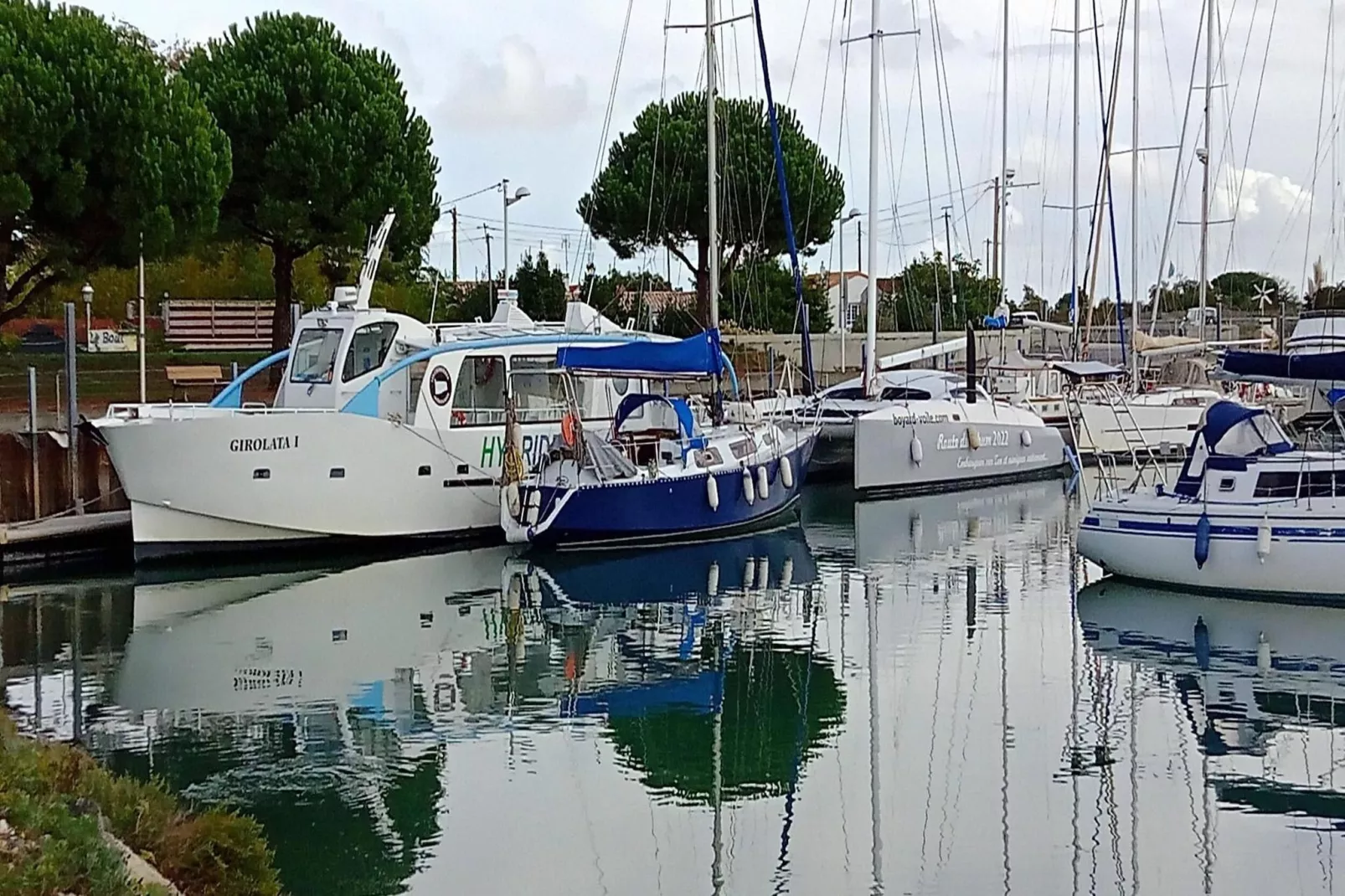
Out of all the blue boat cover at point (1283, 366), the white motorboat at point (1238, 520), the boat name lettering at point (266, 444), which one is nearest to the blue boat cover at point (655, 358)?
the boat name lettering at point (266, 444)

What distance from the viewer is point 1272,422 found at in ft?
75.5

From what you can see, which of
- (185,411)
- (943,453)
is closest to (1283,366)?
(943,453)

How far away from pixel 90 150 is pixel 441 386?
37.4ft

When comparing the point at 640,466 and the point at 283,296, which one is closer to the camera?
the point at 640,466

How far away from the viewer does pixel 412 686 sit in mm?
18172

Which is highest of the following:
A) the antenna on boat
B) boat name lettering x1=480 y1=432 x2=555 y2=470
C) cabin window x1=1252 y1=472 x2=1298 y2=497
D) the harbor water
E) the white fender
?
the antenna on boat

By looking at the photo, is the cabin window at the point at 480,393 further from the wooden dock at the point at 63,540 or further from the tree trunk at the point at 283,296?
the tree trunk at the point at 283,296

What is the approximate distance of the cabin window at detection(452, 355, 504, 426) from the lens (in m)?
27.1

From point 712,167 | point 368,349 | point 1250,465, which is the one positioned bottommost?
point 1250,465

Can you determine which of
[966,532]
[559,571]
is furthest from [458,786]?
[966,532]

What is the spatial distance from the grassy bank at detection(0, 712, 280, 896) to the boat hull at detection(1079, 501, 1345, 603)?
14317 millimetres

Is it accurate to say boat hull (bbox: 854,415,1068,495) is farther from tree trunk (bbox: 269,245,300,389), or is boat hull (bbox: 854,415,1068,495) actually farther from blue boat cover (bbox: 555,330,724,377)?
tree trunk (bbox: 269,245,300,389)

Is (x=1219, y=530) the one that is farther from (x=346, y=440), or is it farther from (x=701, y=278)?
(x=701, y=278)

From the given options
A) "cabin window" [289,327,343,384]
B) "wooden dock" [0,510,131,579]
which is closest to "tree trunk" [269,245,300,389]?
"cabin window" [289,327,343,384]
